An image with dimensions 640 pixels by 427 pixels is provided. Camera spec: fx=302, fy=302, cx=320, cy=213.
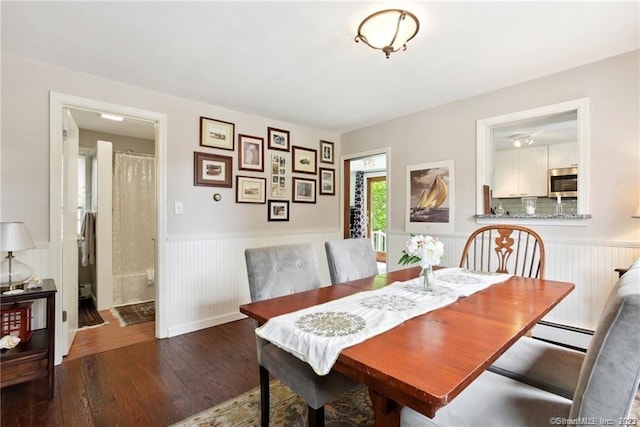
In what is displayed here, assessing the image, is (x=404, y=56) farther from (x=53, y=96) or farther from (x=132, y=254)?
Answer: (x=132, y=254)

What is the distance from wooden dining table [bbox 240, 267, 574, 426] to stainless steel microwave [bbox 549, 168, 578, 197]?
345 centimetres

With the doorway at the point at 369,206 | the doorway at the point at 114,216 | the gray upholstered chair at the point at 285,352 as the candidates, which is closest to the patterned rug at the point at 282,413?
the gray upholstered chair at the point at 285,352

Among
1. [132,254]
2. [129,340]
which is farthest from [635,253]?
[132,254]

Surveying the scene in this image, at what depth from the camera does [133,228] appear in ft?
13.8

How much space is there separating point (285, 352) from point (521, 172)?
4.85 m

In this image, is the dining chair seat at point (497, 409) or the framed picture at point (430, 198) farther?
the framed picture at point (430, 198)

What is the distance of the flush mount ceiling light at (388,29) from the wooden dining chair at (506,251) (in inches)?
A: 62.4

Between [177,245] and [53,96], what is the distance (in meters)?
1.52

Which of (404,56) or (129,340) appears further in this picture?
(129,340)

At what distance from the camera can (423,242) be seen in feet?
5.41

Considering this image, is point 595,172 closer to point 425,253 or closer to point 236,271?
point 425,253

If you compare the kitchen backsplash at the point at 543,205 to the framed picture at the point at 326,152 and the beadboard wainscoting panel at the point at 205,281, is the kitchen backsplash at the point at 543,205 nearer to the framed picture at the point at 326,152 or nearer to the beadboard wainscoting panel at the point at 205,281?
the framed picture at the point at 326,152

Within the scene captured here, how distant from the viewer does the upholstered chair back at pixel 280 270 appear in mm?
1653

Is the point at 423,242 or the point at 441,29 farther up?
the point at 441,29
